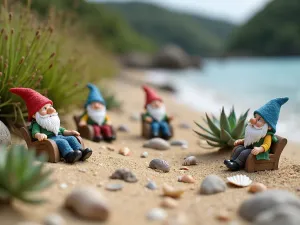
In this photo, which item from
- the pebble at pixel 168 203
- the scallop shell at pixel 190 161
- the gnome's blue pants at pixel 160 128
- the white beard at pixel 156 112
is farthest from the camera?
the white beard at pixel 156 112

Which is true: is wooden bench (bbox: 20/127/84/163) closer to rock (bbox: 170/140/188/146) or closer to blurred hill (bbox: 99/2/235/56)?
rock (bbox: 170/140/188/146)

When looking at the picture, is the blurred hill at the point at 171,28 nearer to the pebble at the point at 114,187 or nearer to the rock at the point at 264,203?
the pebble at the point at 114,187

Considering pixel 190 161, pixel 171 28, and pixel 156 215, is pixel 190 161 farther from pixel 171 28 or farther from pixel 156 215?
pixel 171 28

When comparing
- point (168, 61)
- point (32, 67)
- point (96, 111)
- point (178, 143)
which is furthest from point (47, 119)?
point (168, 61)

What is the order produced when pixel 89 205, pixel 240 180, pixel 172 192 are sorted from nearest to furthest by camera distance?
pixel 89 205 < pixel 172 192 < pixel 240 180

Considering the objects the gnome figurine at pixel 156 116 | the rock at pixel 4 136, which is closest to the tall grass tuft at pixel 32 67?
the rock at pixel 4 136

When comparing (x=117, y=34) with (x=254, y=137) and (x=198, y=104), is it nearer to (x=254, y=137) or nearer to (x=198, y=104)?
(x=198, y=104)

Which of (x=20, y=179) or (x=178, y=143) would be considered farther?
(x=178, y=143)
